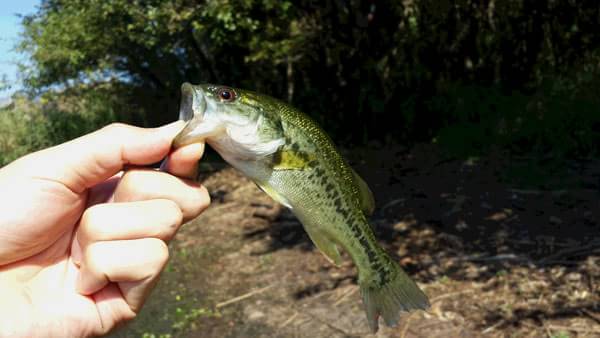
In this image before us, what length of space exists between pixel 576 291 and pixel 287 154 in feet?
13.2

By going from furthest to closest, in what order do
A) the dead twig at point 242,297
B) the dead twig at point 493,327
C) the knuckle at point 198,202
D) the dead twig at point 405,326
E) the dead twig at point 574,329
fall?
the dead twig at point 242,297, the dead twig at point 405,326, the dead twig at point 493,327, the dead twig at point 574,329, the knuckle at point 198,202

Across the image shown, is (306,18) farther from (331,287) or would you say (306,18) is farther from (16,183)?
(16,183)

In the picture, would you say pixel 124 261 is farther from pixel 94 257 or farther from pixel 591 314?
pixel 591 314

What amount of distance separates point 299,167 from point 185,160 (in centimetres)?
43

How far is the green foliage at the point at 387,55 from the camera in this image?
8570 mm

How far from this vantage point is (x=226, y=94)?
2055 millimetres

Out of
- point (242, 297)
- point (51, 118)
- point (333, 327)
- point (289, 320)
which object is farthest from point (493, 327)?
point (51, 118)

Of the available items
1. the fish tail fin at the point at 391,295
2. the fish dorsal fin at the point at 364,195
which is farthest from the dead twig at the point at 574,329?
the fish dorsal fin at the point at 364,195

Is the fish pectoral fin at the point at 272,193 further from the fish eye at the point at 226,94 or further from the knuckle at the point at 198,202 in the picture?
the fish eye at the point at 226,94

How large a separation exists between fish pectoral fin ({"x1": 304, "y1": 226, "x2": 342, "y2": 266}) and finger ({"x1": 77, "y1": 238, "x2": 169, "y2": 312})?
59 cm

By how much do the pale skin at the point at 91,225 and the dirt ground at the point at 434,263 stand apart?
314cm

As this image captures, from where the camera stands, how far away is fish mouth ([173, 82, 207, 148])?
76.5 inches

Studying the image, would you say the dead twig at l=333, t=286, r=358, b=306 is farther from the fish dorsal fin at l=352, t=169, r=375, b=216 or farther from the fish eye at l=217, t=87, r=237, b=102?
the fish eye at l=217, t=87, r=237, b=102

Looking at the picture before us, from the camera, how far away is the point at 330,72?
34.3 feet
